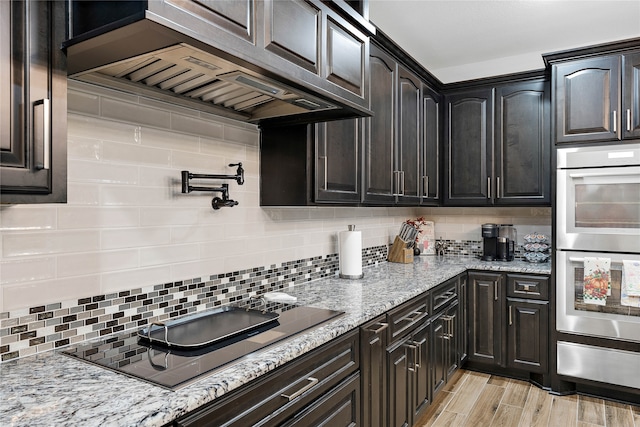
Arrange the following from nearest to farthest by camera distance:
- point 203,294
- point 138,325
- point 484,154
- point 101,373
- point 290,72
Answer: point 101,373 < point 290,72 < point 138,325 < point 203,294 < point 484,154

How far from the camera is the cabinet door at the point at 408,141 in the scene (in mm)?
3045

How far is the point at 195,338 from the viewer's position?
160 centimetres

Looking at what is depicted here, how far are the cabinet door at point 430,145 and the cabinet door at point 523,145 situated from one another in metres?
0.49

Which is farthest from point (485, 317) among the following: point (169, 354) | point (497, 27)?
point (169, 354)

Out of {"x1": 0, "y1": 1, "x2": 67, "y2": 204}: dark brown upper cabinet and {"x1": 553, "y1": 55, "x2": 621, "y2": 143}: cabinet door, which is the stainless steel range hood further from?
{"x1": 553, "y1": 55, "x2": 621, "y2": 143}: cabinet door

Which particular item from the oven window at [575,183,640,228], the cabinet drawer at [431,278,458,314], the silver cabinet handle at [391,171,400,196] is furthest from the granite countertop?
the oven window at [575,183,640,228]

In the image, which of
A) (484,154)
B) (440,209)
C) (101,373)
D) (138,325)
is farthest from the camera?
(440,209)

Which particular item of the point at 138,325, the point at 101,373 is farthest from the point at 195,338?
the point at 101,373

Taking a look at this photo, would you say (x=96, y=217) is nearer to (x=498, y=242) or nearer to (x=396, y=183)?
(x=396, y=183)

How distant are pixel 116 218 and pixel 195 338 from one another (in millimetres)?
540

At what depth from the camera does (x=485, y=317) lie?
3424 mm

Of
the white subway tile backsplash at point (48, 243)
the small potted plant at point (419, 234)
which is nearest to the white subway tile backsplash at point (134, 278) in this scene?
the white subway tile backsplash at point (48, 243)

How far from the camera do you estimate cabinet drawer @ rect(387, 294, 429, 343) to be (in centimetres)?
217

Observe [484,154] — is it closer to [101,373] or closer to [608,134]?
[608,134]
